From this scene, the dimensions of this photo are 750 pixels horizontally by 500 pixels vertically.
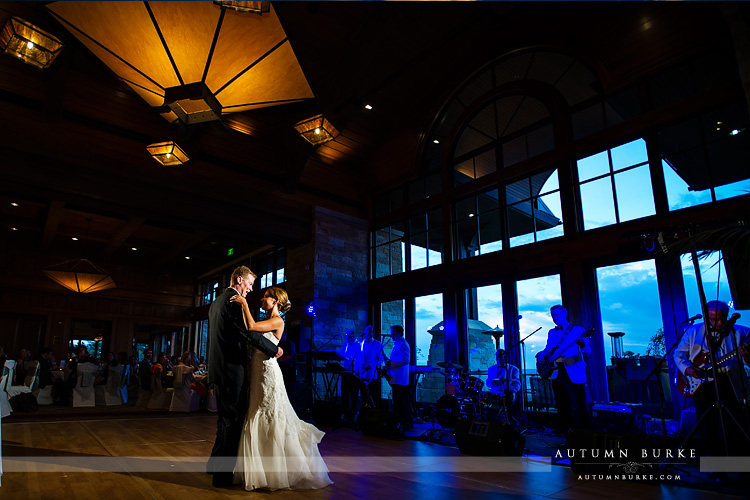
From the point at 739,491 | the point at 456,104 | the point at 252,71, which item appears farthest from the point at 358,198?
the point at 739,491

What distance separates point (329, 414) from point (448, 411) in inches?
75.2

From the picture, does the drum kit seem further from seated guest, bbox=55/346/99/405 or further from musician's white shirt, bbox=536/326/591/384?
seated guest, bbox=55/346/99/405

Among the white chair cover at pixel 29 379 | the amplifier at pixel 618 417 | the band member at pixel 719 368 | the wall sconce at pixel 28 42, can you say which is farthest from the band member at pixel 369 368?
the white chair cover at pixel 29 379

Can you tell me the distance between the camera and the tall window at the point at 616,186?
21.4 feet

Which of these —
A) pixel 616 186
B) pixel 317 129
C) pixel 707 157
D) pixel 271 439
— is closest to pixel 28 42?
pixel 317 129

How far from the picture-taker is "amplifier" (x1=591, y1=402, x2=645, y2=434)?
5.04 metres

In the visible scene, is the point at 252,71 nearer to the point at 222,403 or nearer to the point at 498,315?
the point at 222,403

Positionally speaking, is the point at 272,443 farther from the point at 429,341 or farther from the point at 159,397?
the point at 159,397

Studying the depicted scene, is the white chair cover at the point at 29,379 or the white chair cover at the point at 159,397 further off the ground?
the white chair cover at the point at 29,379

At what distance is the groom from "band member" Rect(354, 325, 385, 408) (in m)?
4.25

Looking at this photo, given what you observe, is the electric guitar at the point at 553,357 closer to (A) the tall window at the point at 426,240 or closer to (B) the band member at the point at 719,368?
(B) the band member at the point at 719,368

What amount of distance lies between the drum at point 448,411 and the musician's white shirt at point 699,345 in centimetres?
305

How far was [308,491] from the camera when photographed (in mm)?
3148

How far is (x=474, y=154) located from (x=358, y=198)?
11.2 ft
